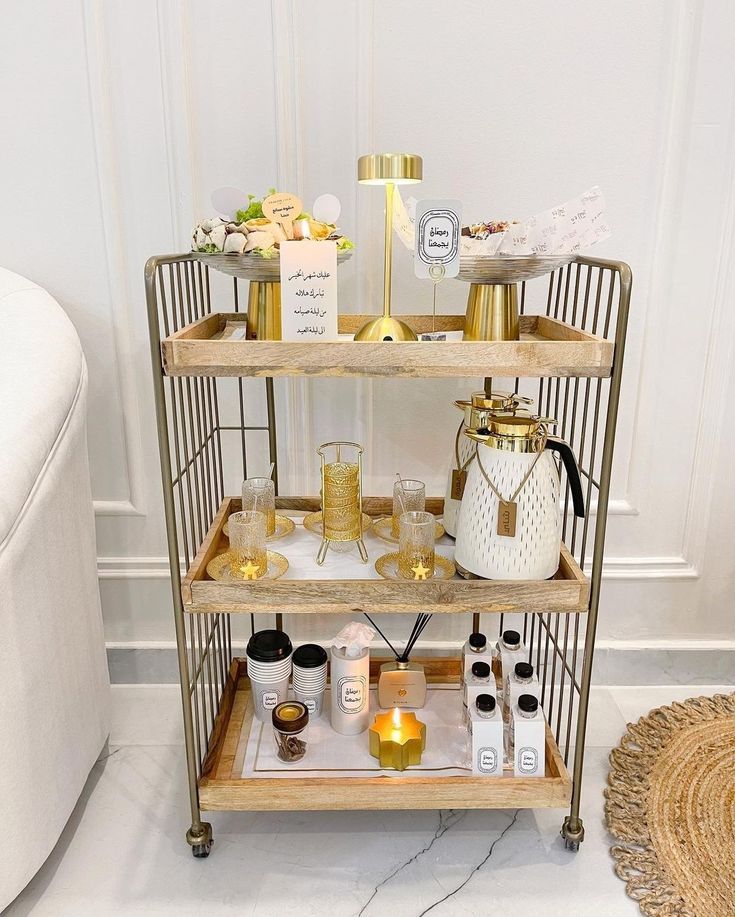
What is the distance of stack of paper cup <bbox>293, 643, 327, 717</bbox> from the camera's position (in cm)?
133

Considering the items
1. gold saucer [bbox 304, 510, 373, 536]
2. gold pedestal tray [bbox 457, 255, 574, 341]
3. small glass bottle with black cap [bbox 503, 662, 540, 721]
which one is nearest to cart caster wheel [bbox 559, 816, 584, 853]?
small glass bottle with black cap [bbox 503, 662, 540, 721]

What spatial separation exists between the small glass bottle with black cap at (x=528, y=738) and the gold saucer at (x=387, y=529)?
294 millimetres

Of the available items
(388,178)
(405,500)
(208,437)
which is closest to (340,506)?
(405,500)

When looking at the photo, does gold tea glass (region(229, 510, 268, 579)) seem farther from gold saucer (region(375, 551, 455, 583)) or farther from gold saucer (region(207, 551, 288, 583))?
gold saucer (region(375, 551, 455, 583))

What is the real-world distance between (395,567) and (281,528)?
0.24 metres

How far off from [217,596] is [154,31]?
982 millimetres

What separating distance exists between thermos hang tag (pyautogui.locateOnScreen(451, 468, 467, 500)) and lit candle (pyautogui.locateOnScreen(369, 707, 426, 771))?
375 mm

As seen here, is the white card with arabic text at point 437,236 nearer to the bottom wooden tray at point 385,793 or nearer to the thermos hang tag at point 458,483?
the thermos hang tag at point 458,483

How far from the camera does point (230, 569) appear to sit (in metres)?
1.17

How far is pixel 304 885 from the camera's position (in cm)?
119

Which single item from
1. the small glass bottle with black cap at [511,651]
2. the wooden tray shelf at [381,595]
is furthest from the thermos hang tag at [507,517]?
the small glass bottle with black cap at [511,651]

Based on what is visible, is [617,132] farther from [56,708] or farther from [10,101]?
[56,708]

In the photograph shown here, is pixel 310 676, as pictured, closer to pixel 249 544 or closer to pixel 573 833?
pixel 249 544

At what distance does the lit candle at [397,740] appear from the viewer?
1.23 m
